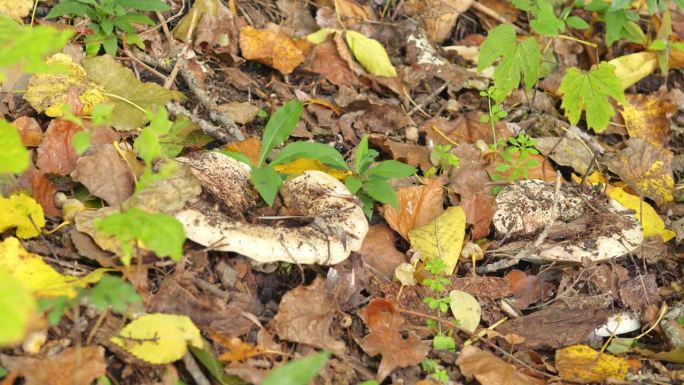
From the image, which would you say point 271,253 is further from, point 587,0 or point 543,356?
point 587,0

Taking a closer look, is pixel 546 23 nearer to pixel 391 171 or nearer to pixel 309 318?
pixel 391 171

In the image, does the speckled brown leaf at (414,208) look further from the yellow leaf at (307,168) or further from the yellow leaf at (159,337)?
the yellow leaf at (159,337)

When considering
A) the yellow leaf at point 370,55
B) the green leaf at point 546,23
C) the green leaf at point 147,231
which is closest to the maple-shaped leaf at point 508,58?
the green leaf at point 546,23

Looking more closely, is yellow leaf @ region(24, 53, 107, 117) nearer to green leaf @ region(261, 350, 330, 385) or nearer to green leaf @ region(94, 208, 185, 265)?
green leaf @ region(94, 208, 185, 265)

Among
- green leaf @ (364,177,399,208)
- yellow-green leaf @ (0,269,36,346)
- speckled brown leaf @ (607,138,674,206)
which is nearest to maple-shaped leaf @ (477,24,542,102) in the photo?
speckled brown leaf @ (607,138,674,206)

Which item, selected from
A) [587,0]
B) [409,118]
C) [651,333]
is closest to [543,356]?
[651,333]
